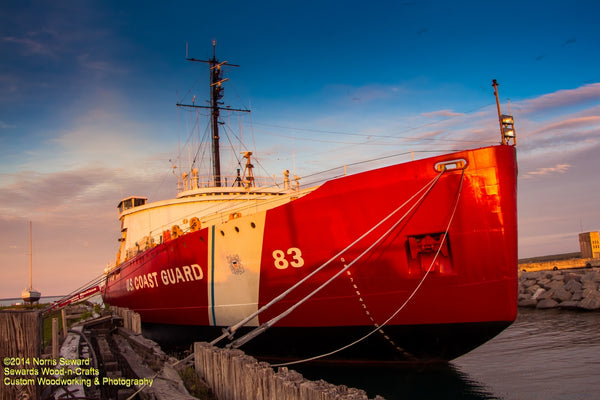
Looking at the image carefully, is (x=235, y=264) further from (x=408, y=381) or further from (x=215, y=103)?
(x=215, y=103)

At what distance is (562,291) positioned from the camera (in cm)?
2438

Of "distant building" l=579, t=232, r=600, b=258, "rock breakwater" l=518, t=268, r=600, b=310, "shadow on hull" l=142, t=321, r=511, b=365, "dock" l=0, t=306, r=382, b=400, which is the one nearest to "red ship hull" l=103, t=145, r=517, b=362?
"shadow on hull" l=142, t=321, r=511, b=365

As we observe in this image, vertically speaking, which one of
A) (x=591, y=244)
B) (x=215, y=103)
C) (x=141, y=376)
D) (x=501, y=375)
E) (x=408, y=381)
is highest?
(x=215, y=103)

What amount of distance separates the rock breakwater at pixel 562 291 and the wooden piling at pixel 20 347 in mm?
23248

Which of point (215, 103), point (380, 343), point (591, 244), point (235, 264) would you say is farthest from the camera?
point (591, 244)

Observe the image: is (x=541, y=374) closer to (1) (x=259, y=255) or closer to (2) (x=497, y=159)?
(2) (x=497, y=159)

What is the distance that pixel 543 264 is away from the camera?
43562mm

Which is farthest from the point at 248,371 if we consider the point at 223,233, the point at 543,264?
the point at 543,264

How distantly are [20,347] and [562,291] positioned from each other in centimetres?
2608

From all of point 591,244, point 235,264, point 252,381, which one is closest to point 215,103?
point 235,264

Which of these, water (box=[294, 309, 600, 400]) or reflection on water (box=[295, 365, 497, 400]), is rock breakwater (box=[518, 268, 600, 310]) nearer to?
water (box=[294, 309, 600, 400])

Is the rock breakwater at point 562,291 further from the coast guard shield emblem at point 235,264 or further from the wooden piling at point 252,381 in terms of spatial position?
the wooden piling at point 252,381

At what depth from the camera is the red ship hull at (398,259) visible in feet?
29.8

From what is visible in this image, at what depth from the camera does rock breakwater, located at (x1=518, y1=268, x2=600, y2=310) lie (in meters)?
21.9
